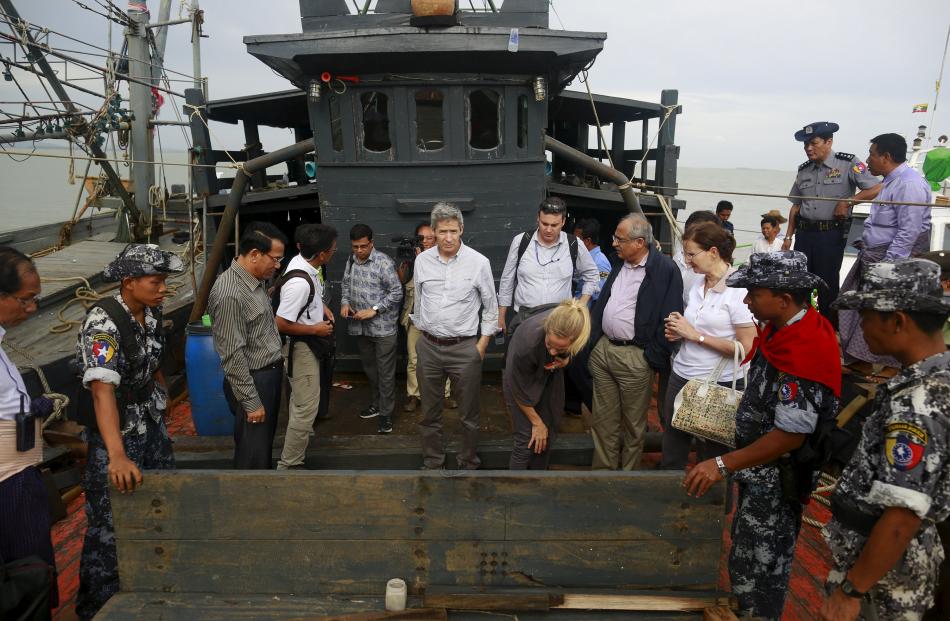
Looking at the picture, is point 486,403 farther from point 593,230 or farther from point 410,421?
point 593,230

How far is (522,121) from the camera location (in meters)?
6.61

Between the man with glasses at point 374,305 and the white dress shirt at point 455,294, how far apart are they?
819 millimetres

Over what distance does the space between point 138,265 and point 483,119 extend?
4347 mm

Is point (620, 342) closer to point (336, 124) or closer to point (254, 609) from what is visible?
point (254, 609)

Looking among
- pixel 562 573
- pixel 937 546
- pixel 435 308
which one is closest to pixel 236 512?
pixel 562 573

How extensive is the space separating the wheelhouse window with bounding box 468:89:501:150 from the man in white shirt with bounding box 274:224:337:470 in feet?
8.80

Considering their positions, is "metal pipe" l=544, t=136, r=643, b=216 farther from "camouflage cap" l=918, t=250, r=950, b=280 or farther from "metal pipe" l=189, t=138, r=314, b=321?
"camouflage cap" l=918, t=250, r=950, b=280

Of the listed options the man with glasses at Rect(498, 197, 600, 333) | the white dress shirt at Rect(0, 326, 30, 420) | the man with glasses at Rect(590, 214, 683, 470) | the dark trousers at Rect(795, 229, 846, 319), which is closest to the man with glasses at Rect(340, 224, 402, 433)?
the man with glasses at Rect(498, 197, 600, 333)

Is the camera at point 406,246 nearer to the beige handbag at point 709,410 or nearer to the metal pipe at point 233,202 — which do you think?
the metal pipe at point 233,202

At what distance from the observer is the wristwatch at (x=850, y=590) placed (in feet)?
6.68

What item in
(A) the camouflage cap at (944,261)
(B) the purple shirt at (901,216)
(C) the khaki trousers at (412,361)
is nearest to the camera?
(A) the camouflage cap at (944,261)

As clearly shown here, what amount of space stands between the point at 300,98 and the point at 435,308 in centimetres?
715

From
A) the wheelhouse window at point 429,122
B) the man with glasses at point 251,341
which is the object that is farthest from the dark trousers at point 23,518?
the wheelhouse window at point 429,122

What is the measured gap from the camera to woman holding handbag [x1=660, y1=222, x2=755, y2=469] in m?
3.54
